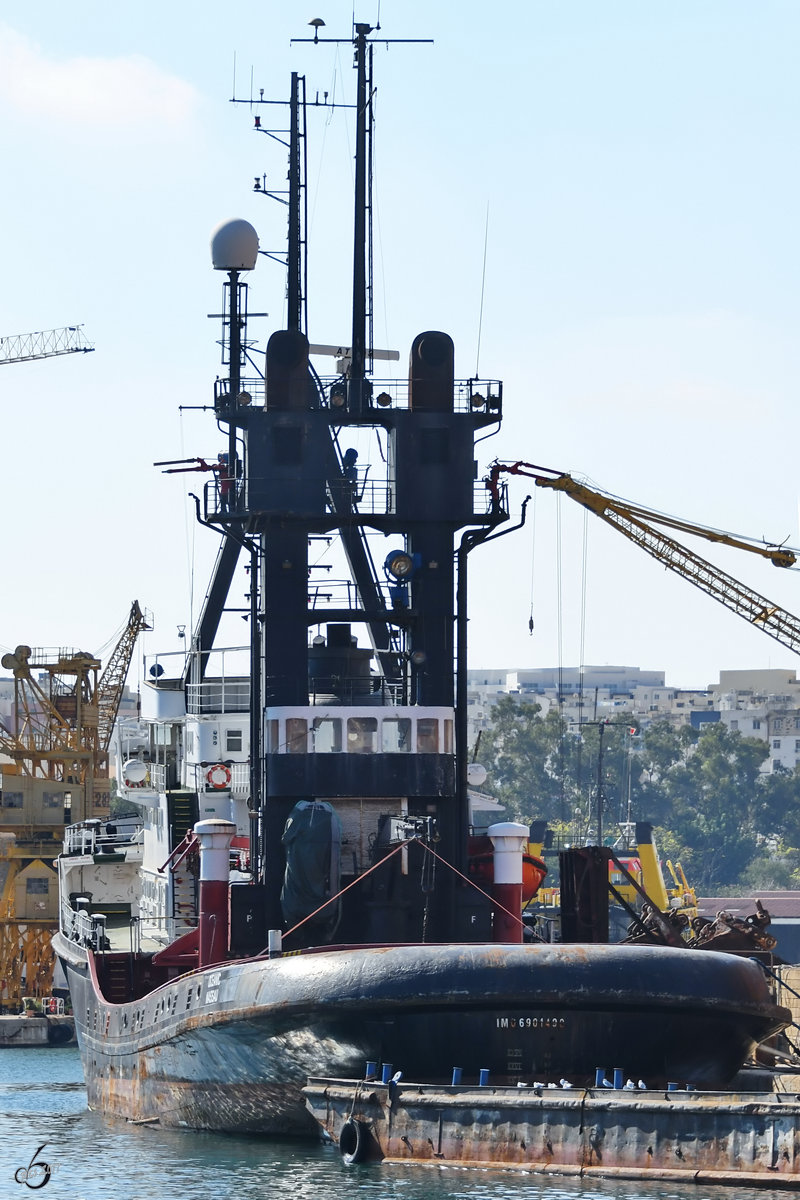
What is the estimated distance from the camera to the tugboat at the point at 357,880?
3775cm

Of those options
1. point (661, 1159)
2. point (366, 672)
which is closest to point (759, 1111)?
point (661, 1159)

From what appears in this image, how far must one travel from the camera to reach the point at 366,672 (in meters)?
48.5

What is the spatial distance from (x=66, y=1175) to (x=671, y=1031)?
11.3 metres

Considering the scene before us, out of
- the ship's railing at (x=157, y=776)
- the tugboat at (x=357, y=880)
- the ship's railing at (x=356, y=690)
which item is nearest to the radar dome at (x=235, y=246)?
the tugboat at (x=357, y=880)

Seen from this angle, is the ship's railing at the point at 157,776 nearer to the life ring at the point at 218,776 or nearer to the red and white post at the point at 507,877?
the life ring at the point at 218,776

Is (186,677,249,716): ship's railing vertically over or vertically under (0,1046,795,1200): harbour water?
over

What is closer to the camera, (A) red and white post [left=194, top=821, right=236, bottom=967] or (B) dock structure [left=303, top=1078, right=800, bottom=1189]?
(B) dock structure [left=303, top=1078, right=800, bottom=1189]

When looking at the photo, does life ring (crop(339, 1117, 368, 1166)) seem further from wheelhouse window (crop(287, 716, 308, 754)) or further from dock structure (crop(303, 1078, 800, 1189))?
wheelhouse window (crop(287, 716, 308, 754))

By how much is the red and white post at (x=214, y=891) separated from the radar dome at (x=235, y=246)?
21764 mm

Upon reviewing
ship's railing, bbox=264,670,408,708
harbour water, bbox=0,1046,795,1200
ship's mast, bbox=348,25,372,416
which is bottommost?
harbour water, bbox=0,1046,795,1200

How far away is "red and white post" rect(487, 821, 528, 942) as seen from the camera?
4522cm

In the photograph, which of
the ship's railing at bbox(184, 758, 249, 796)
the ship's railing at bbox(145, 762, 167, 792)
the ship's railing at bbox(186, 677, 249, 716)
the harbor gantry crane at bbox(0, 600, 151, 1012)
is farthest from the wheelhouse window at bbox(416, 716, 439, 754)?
the harbor gantry crane at bbox(0, 600, 151, 1012)

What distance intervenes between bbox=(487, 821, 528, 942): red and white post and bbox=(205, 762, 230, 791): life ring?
11569mm

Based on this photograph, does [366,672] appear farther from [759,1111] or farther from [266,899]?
[759,1111]
